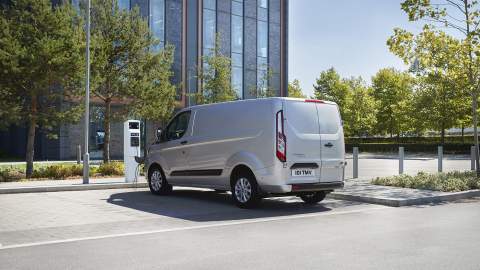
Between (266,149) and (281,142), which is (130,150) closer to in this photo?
(266,149)

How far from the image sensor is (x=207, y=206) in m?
11.0

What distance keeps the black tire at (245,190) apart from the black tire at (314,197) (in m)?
1.39

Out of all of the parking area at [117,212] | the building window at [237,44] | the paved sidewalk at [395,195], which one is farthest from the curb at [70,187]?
the building window at [237,44]

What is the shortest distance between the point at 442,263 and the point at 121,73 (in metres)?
17.2

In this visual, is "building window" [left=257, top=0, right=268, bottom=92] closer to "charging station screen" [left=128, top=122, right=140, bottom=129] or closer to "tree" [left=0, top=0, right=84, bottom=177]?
"tree" [left=0, top=0, right=84, bottom=177]

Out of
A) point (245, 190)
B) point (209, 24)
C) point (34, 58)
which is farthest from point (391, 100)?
point (245, 190)

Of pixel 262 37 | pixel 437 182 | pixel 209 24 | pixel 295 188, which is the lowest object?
pixel 437 182

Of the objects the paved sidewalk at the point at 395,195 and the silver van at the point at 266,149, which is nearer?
the silver van at the point at 266,149

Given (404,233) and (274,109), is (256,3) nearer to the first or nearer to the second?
(274,109)

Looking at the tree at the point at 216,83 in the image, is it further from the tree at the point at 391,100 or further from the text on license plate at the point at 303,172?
the tree at the point at 391,100

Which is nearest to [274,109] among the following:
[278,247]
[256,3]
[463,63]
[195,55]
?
[278,247]

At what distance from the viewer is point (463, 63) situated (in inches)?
644

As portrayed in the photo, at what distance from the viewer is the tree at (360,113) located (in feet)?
180

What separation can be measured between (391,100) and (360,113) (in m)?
3.42
